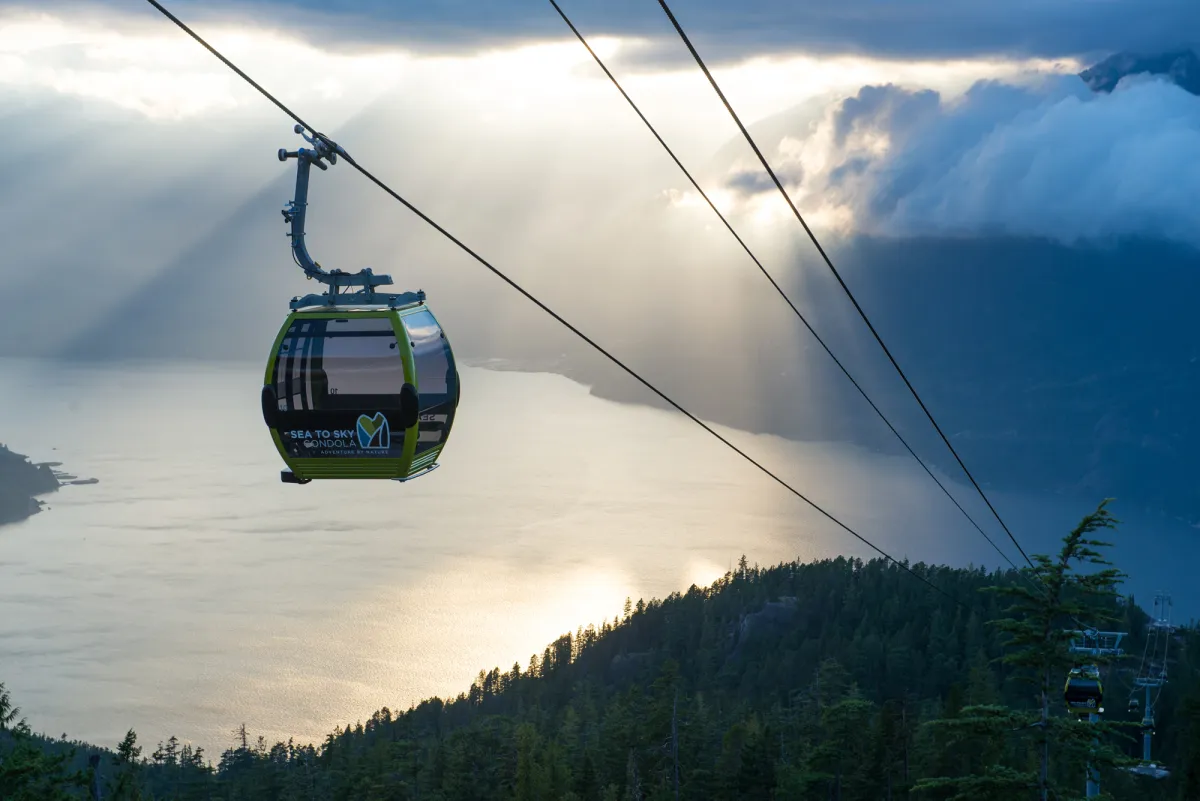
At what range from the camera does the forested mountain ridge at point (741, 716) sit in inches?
1909

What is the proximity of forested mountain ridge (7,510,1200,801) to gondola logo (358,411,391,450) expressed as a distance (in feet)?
28.9

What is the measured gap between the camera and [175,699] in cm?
12900

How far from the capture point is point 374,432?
13.6 m

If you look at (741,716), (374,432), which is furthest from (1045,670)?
(741,716)

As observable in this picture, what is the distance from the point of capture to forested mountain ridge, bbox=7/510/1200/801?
48500mm

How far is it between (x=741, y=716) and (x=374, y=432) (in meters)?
69.0

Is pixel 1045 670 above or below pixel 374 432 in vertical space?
below

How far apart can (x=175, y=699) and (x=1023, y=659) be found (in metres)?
132

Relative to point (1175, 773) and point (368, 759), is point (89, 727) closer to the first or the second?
point (368, 759)

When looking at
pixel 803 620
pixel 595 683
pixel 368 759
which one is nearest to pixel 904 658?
pixel 803 620

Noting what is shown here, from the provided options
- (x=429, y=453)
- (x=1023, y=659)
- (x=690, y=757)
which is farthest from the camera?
(x=690, y=757)

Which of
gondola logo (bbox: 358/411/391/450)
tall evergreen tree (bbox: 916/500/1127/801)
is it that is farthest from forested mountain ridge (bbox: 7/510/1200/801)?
gondola logo (bbox: 358/411/391/450)

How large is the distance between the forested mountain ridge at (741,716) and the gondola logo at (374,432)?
880 centimetres

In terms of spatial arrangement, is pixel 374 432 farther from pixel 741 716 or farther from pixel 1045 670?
pixel 741 716
